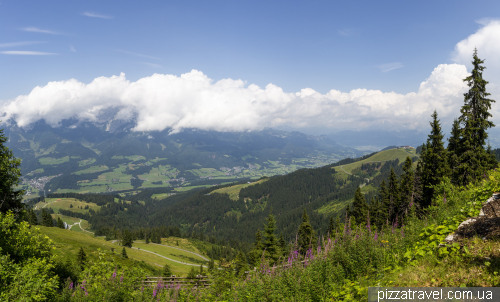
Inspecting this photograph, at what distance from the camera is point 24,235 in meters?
18.7

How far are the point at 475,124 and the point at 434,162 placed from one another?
7.95 meters

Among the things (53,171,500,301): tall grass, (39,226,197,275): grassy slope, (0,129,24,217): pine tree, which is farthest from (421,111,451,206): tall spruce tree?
(39,226,197,275): grassy slope

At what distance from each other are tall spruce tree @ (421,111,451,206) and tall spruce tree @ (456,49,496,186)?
285 cm

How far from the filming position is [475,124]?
32781 millimetres

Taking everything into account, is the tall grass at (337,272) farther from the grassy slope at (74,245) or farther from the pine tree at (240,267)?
the grassy slope at (74,245)

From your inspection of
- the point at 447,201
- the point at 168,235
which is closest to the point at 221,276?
the point at 447,201

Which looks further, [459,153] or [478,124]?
[459,153]

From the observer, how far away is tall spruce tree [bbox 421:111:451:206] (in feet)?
119

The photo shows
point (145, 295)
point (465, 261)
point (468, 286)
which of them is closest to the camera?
point (468, 286)

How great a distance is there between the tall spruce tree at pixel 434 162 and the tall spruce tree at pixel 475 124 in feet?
9.35

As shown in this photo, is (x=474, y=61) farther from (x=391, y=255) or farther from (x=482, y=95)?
(x=391, y=255)

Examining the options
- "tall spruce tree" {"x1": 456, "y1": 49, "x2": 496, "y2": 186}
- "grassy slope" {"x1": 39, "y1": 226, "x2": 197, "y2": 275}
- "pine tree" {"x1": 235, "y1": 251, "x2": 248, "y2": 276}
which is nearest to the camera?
"pine tree" {"x1": 235, "y1": 251, "x2": 248, "y2": 276}

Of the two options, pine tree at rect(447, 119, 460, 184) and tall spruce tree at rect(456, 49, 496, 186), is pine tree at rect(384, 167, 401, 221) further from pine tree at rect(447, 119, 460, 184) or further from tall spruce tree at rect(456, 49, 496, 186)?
tall spruce tree at rect(456, 49, 496, 186)

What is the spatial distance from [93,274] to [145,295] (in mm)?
3236
